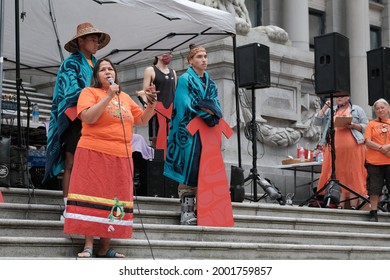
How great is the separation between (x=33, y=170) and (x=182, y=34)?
280 centimetres

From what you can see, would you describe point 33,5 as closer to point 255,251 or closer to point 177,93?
point 177,93

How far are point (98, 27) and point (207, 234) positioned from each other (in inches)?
159

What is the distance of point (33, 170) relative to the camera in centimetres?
1135

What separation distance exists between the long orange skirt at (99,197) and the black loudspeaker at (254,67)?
17.1 ft

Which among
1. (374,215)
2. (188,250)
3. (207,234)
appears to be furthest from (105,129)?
(374,215)

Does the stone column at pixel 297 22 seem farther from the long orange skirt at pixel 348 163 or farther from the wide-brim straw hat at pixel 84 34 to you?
the wide-brim straw hat at pixel 84 34

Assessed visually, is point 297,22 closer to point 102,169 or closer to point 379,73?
point 379,73

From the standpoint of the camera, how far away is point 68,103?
8.51m

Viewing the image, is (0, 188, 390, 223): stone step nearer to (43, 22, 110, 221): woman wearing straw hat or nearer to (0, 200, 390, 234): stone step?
(0, 200, 390, 234): stone step

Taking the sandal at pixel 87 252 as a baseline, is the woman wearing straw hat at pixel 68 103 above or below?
above

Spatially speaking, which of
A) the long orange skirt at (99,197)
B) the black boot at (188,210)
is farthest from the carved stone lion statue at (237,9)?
the long orange skirt at (99,197)

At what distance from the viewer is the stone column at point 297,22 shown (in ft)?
90.0

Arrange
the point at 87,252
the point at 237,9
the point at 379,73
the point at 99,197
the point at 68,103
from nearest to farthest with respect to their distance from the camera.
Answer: the point at 87,252 → the point at 99,197 → the point at 68,103 → the point at 379,73 → the point at 237,9

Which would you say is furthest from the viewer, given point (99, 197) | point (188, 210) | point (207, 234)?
point (188, 210)
